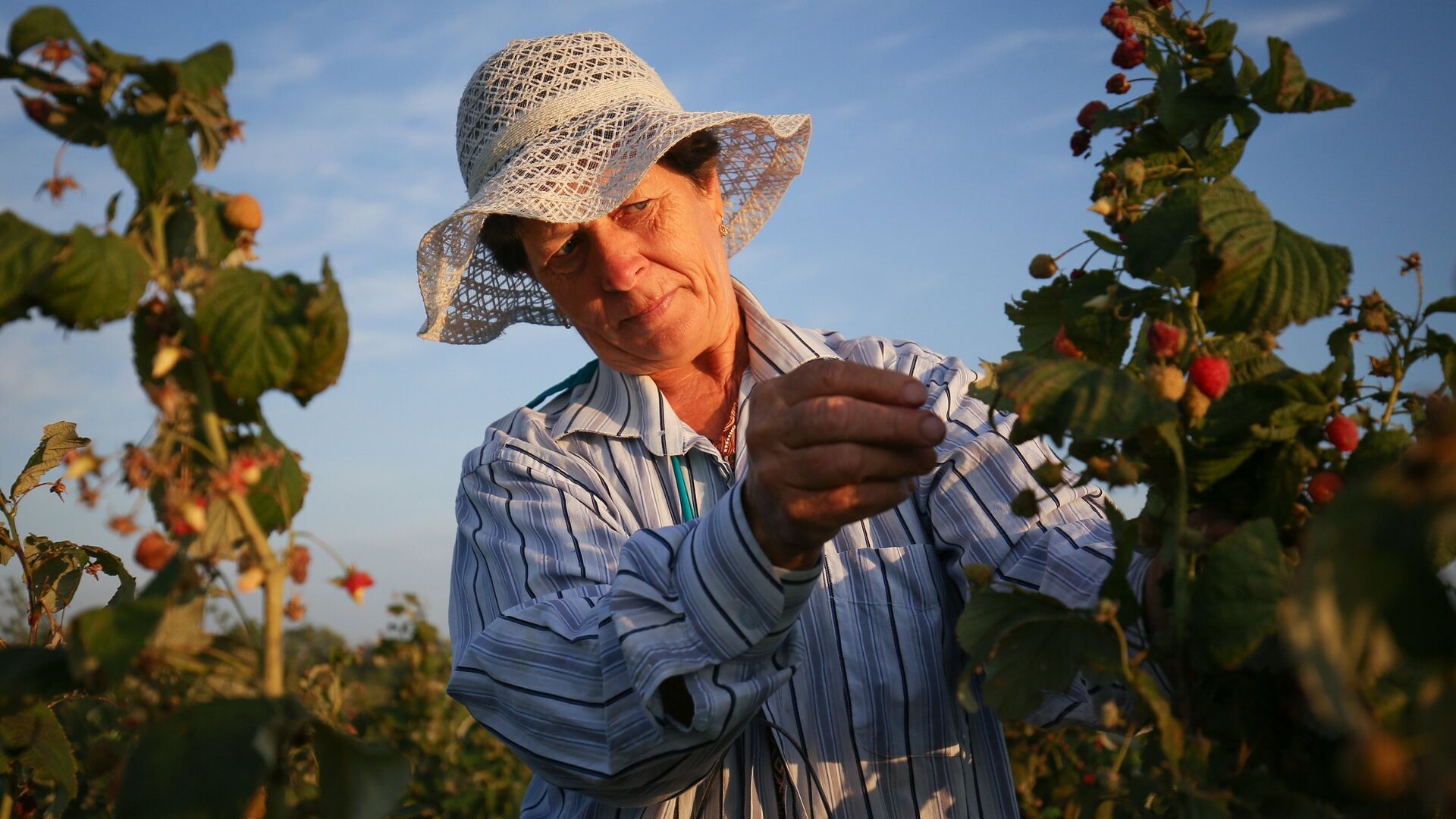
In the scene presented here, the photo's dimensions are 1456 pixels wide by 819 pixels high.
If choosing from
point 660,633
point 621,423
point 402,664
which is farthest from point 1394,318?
point 402,664

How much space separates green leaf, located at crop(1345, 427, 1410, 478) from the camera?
1.05 metres

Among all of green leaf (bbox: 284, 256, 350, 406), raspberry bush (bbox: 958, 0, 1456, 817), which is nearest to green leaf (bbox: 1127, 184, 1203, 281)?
raspberry bush (bbox: 958, 0, 1456, 817)

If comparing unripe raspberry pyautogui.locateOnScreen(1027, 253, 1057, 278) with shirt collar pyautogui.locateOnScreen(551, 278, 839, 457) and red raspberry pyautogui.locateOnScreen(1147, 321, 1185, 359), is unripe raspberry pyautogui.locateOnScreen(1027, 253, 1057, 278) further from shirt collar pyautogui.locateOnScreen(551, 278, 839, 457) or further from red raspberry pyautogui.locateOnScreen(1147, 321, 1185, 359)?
shirt collar pyautogui.locateOnScreen(551, 278, 839, 457)

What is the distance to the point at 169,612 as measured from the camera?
2.97 feet

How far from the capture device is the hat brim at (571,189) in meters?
2.35

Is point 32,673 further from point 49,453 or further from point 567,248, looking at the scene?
point 567,248

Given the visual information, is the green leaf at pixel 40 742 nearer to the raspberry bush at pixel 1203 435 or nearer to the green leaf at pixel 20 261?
the green leaf at pixel 20 261

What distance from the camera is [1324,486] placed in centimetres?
105

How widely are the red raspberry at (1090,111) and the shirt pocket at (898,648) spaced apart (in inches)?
43.9

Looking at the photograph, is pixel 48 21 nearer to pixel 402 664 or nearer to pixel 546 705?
pixel 546 705

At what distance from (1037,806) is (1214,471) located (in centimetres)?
371

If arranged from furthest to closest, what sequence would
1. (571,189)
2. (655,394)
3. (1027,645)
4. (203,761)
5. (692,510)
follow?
(655,394), (692,510), (571,189), (1027,645), (203,761)

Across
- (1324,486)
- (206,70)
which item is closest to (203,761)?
(206,70)

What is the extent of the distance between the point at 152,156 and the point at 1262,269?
40.3 inches
